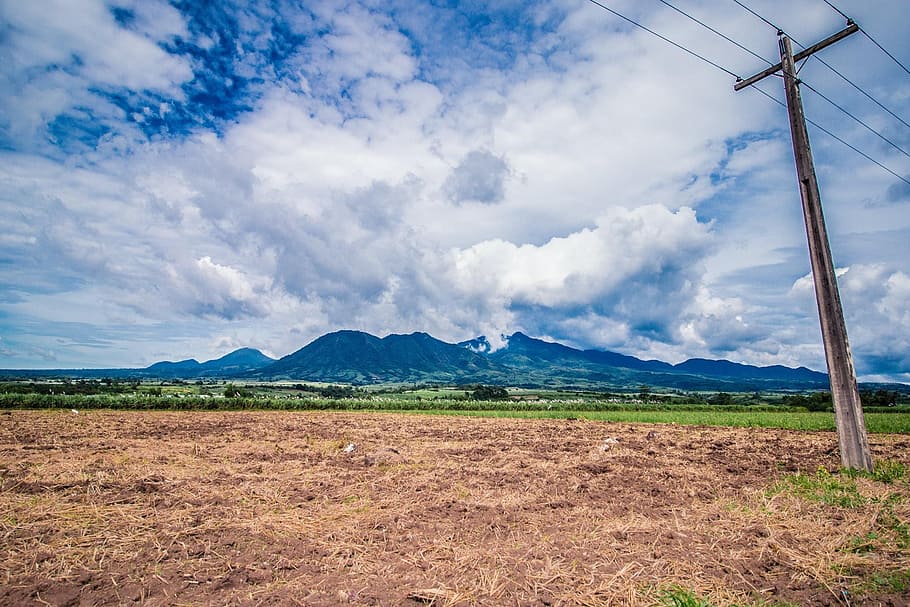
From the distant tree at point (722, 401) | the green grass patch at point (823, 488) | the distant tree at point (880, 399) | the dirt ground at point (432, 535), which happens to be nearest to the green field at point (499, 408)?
the distant tree at point (880, 399)

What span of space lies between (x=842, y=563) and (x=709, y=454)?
1001 cm

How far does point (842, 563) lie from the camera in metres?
5.32

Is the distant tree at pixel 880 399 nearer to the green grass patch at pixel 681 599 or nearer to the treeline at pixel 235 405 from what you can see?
the treeline at pixel 235 405

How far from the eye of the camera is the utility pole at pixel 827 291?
10359 mm

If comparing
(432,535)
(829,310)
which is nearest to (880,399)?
(829,310)

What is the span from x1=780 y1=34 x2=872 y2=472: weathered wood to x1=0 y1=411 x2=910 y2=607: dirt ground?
4.82 feet

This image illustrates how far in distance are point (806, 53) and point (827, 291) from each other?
250 inches

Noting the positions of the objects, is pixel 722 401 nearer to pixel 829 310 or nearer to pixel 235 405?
pixel 235 405

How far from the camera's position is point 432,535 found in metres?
6.31

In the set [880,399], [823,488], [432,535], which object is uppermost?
[432,535]

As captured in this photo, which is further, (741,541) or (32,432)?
(32,432)

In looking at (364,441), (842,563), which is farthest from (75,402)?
(842,563)

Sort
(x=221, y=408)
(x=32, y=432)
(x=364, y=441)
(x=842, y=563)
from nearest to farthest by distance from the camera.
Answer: (x=842, y=563), (x=364, y=441), (x=32, y=432), (x=221, y=408)

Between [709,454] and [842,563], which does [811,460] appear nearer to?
[709,454]
